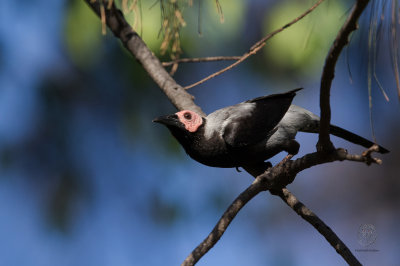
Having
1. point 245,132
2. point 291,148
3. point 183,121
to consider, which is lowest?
point 291,148

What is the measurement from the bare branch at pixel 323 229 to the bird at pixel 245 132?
10.1 inches

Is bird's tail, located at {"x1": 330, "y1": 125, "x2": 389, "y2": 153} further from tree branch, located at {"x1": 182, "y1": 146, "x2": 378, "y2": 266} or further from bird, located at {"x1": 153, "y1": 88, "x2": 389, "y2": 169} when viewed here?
tree branch, located at {"x1": 182, "y1": 146, "x2": 378, "y2": 266}

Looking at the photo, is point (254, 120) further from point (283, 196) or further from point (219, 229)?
point (219, 229)

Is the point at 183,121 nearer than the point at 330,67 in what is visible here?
No

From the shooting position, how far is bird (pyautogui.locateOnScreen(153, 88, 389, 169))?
1.94m

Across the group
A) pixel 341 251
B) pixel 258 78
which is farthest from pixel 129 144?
pixel 341 251

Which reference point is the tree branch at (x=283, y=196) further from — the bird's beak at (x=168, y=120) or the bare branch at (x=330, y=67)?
the bird's beak at (x=168, y=120)

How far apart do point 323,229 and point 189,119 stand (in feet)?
2.25

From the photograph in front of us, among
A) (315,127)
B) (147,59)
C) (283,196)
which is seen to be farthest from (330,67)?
(147,59)

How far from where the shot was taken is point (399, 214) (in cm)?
376

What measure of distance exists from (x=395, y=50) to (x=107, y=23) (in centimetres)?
144

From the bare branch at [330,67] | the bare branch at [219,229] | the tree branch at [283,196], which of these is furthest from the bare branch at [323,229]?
the bare branch at [330,67]

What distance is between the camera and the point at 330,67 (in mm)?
1172

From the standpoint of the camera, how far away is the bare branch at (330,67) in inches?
41.5
